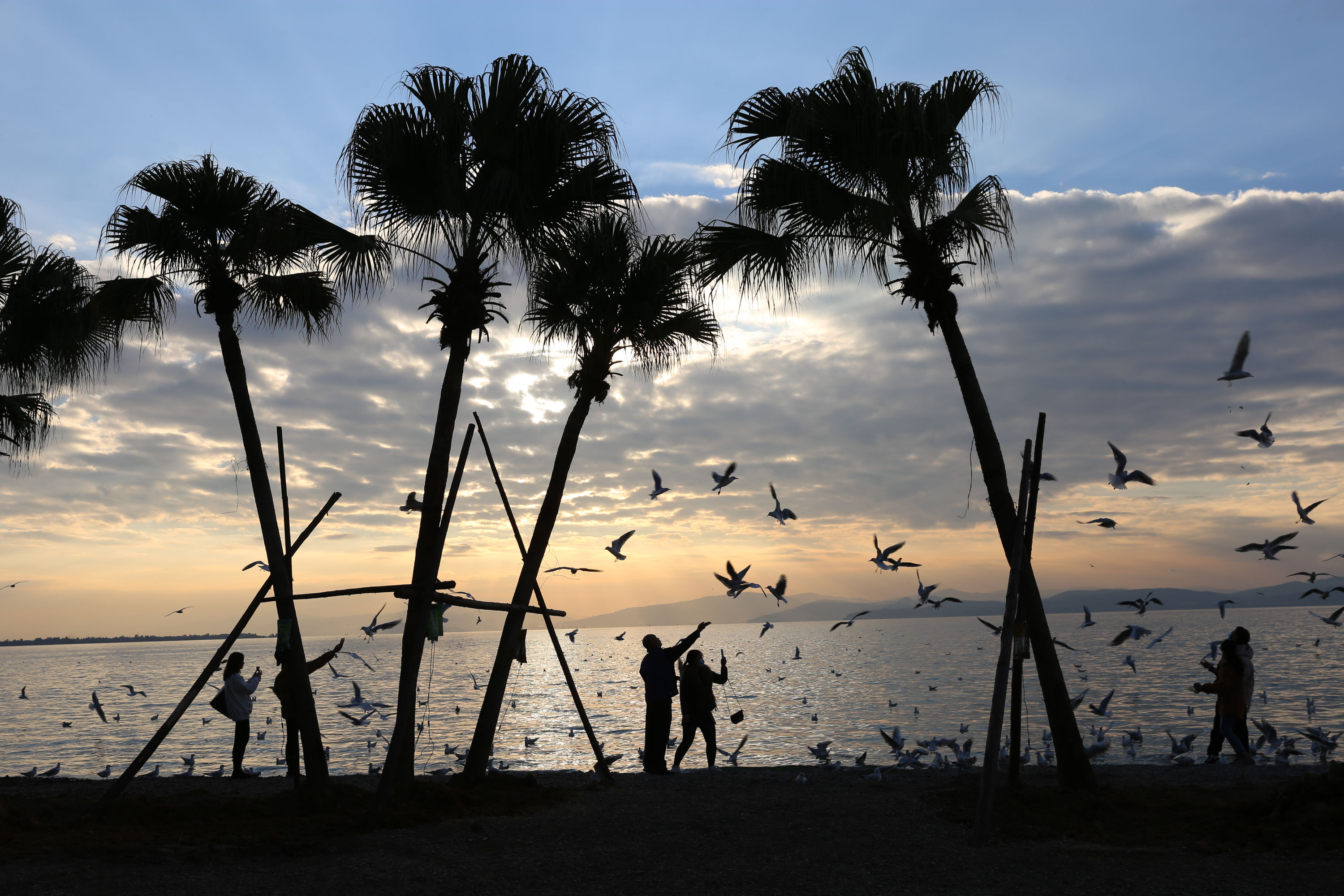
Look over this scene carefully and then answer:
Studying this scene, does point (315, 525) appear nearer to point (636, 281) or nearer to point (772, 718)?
point (636, 281)

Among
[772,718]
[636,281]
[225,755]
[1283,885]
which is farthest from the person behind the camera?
[772,718]

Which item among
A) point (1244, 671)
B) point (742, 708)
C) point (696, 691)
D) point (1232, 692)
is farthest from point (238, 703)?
point (742, 708)

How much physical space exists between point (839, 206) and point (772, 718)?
2903 centimetres

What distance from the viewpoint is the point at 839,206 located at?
472 inches

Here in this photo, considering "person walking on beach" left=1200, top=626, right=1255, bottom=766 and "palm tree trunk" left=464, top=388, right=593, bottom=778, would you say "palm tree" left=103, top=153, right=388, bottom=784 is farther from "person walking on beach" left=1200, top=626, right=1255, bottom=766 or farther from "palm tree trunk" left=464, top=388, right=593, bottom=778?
"person walking on beach" left=1200, top=626, right=1255, bottom=766

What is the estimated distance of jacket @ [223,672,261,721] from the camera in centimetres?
1466

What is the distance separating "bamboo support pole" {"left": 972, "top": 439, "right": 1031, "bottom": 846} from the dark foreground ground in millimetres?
283

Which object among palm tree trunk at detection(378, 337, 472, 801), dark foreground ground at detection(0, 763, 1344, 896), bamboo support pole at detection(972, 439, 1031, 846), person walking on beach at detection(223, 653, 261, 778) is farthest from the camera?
person walking on beach at detection(223, 653, 261, 778)

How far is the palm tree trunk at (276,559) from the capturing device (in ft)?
38.9

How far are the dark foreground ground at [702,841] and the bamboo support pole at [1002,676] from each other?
0.93 ft

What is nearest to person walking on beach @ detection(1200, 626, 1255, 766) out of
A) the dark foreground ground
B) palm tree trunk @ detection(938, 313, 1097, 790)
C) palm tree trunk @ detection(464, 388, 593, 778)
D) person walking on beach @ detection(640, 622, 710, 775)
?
the dark foreground ground

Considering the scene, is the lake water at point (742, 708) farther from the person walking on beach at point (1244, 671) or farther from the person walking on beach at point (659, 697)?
the person walking on beach at point (659, 697)

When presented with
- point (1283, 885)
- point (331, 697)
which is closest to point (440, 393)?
point (1283, 885)

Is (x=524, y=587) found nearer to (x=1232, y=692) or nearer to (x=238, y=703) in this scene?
(x=238, y=703)
